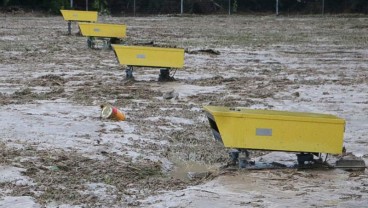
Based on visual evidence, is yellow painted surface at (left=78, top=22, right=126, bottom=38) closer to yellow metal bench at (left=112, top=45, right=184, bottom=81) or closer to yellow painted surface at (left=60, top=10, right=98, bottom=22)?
yellow painted surface at (left=60, top=10, right=98, bottom=22)

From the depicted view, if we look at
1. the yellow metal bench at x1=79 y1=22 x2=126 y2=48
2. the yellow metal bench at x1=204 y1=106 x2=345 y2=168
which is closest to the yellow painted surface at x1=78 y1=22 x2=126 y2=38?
the yellow metal bench at x1=79 y1=22 x2=126 y2=48

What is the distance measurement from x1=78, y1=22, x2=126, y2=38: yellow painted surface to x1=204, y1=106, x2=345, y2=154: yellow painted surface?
13043mm

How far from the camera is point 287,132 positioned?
6.98 m

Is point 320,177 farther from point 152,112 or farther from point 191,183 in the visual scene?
point 152,112

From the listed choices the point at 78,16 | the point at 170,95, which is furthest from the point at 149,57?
the point at 78,16

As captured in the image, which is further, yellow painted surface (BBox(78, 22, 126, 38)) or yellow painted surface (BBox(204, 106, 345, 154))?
yellow painted surface (BBox(78, 22, 126, 38))

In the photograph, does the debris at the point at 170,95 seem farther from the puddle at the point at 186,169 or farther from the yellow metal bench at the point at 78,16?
the yellow metal bench at the point at 78,16

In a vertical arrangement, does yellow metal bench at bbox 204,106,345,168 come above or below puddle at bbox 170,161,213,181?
above

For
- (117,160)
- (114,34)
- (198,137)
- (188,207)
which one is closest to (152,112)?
(198,137)

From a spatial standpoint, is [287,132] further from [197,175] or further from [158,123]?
[158,123]

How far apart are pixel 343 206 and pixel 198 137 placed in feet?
9.75

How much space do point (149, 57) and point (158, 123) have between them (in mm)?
4173

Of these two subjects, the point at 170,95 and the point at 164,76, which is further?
the point at 164,76

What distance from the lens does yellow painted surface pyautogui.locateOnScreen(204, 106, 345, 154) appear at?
6953mm
